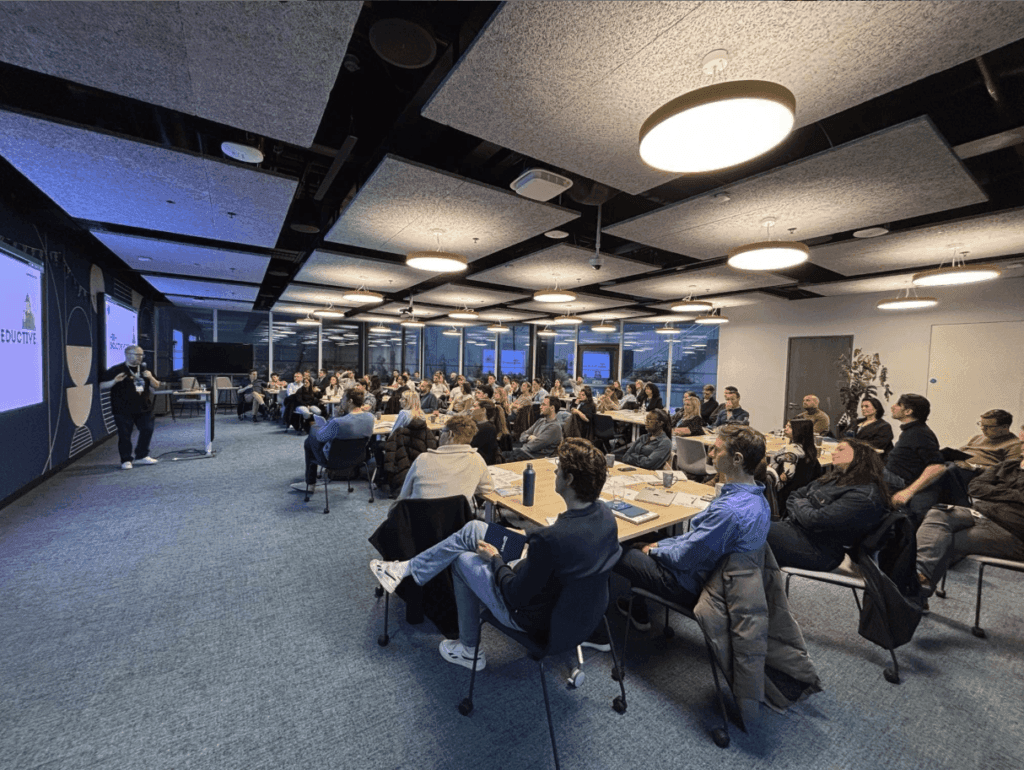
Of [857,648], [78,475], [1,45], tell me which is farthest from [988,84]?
[78,475]

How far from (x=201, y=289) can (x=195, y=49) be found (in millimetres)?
8836

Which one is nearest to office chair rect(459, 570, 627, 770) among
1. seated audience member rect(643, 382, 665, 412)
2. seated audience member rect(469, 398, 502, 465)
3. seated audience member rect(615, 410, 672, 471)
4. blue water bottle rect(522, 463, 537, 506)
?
blue water bottle rect(522, 463, 537, 506)

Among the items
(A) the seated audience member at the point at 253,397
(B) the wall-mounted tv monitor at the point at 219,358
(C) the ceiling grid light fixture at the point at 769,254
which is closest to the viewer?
(C) the ceiling grid light fixture at the point at 769,254

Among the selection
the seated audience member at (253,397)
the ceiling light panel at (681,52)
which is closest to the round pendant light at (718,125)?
the ceiling light panel at (681,52)

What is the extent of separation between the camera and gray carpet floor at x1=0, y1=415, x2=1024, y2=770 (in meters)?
1.79

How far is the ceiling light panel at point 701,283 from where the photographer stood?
22.0 ft

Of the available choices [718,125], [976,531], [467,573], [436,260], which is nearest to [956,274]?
[976,531]

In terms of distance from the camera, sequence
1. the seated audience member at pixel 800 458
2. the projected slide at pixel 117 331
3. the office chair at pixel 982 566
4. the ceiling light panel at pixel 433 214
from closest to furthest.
→ the office chair at pixel 982 566
the ceiling light panel at pixel 433 214
the seated audience member at pixel 800 458
the projected slide at pixel 117 331

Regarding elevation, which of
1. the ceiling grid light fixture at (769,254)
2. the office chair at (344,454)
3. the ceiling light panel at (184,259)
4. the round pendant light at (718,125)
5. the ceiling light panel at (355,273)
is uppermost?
the ceiling light panel at (184,259)

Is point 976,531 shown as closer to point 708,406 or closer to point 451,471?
point 451,471

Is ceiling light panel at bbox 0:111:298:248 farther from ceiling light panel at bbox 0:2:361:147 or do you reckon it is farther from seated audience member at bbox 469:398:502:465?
seated audience member at bbox 469:398:502:465

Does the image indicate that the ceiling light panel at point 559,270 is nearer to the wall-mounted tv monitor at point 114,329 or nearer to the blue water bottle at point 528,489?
the blue water bottle at point 528,489

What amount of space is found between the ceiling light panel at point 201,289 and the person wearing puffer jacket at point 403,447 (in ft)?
21.9

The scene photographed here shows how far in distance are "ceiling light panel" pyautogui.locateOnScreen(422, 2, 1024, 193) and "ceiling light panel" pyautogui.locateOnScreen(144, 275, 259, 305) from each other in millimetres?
8293
